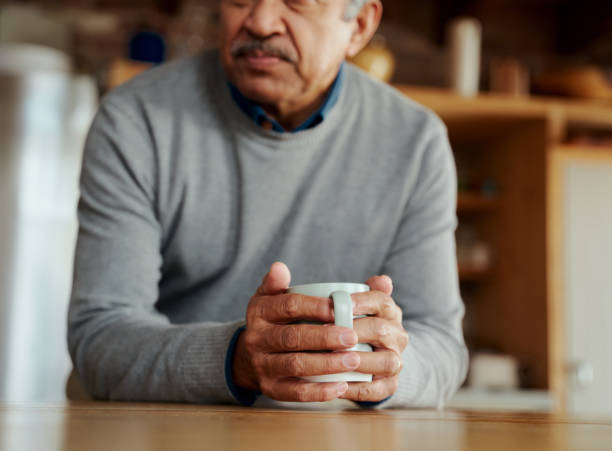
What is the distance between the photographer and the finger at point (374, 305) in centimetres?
78

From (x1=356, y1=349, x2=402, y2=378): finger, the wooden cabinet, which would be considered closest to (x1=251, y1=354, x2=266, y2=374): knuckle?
(x1=356, y1=349, x2=402, y2=378): finger

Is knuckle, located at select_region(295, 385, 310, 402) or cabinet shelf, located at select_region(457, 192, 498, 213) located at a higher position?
cabinet shelf, located at select_region(457, 192, 498, 213)

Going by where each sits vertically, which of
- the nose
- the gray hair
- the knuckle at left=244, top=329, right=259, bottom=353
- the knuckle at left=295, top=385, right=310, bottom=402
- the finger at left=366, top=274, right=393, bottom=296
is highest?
the gray hair

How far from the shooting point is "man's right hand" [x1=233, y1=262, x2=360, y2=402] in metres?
0.74

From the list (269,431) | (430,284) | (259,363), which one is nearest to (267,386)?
(259,363)

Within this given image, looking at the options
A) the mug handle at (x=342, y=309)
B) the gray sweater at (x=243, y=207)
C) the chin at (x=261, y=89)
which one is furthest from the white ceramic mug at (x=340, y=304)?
the chin at (x=261, y=89)

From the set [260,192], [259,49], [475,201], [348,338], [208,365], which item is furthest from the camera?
[475,201]

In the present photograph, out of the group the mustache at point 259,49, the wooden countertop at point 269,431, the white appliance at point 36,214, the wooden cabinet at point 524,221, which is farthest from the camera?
the wooden cabinet at point 524,221

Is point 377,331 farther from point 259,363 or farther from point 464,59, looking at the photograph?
point 464,59

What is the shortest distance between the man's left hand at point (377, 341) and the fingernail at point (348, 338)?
45 millimetres

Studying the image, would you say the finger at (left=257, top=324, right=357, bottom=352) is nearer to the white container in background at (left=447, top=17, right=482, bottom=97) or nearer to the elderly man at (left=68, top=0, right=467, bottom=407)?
the elderly man at (left=68, top=0, right=467, bottom=407)

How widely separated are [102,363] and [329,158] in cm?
53

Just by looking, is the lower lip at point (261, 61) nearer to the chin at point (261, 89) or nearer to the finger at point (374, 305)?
the chin at point (261, 89)

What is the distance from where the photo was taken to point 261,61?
111cm
